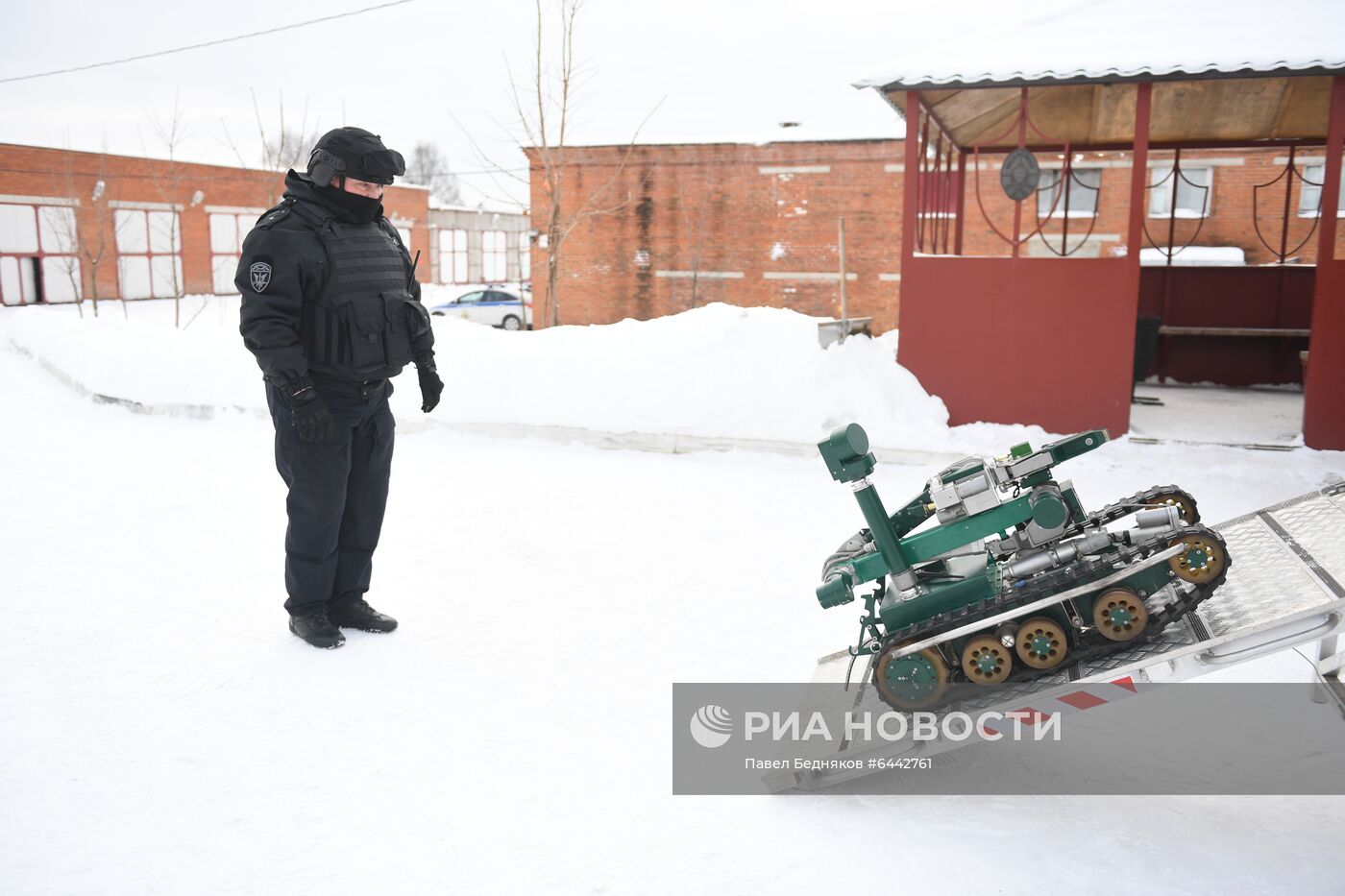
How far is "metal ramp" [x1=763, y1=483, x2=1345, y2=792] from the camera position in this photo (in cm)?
302

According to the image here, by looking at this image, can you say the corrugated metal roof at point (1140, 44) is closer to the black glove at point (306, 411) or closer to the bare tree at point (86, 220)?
the black glove at point (306, 411)

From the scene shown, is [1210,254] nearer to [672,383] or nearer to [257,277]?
[672,383]

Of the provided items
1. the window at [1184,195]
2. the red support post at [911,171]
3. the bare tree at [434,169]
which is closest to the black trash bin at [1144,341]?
the red support post at [911,171]

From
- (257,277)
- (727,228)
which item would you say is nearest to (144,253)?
(727,228)

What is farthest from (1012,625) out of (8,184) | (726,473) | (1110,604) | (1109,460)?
(8,184)

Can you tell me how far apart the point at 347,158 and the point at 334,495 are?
142 centimetres

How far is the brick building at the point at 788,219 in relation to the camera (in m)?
24.0

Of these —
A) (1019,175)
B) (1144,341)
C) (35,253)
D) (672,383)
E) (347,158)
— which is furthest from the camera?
(35,253)

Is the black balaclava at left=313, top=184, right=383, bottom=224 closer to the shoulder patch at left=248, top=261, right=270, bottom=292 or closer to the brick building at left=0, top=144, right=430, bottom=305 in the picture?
the shoulder patch at left=248, top=261, right=270, bottom=292

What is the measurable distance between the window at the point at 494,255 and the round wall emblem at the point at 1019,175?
45760 mm

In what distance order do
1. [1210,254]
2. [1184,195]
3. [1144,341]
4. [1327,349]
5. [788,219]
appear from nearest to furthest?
[1327,349] < [1144,341] < [1210,254] < [1184,195] < [788,219]

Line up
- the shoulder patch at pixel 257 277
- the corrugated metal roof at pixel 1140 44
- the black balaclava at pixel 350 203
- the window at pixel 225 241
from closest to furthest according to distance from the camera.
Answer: the shoulder patch at pixel 257 277, the black balaclava at pixel 350 203, the corrugated metal roof at pixel 1140 44, the window at pixel 225 241

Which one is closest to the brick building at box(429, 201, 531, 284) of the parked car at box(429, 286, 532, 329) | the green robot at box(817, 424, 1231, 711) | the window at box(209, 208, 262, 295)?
the window at box(209, 208, 262, 295)

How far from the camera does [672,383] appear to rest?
9219 mm
